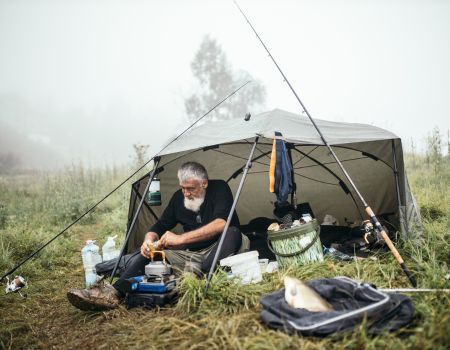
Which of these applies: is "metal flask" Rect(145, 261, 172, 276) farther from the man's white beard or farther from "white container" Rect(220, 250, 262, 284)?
the man's white beard

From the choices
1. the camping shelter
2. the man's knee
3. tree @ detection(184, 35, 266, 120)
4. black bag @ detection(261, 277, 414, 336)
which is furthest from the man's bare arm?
tree @ detection(184, 35, 266, 120)

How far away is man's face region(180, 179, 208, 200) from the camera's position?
169 inches

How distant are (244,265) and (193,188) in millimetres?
1260

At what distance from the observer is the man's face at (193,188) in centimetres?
430

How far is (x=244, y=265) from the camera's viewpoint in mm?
3516

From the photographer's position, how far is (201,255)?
3.90 metres

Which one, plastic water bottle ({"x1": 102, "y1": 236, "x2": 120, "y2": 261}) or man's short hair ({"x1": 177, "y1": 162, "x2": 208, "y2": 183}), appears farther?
plastic water bottle ({"x1": 102, "y1": 236, "x2": 120, "y2": 261})

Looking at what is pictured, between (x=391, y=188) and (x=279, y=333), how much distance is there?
13.1ft

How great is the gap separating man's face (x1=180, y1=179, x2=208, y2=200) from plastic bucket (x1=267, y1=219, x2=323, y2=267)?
1087 millimetres

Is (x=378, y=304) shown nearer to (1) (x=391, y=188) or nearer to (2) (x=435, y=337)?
(2) (x=435, y=337)

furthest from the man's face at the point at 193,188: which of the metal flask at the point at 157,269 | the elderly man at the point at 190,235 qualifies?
the metal flask at the point at 157,269

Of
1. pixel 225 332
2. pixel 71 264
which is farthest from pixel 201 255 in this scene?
pixel 71 264

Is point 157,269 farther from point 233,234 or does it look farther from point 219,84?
point 219,84

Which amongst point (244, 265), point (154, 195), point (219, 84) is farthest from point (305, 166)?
point (219, 84)
